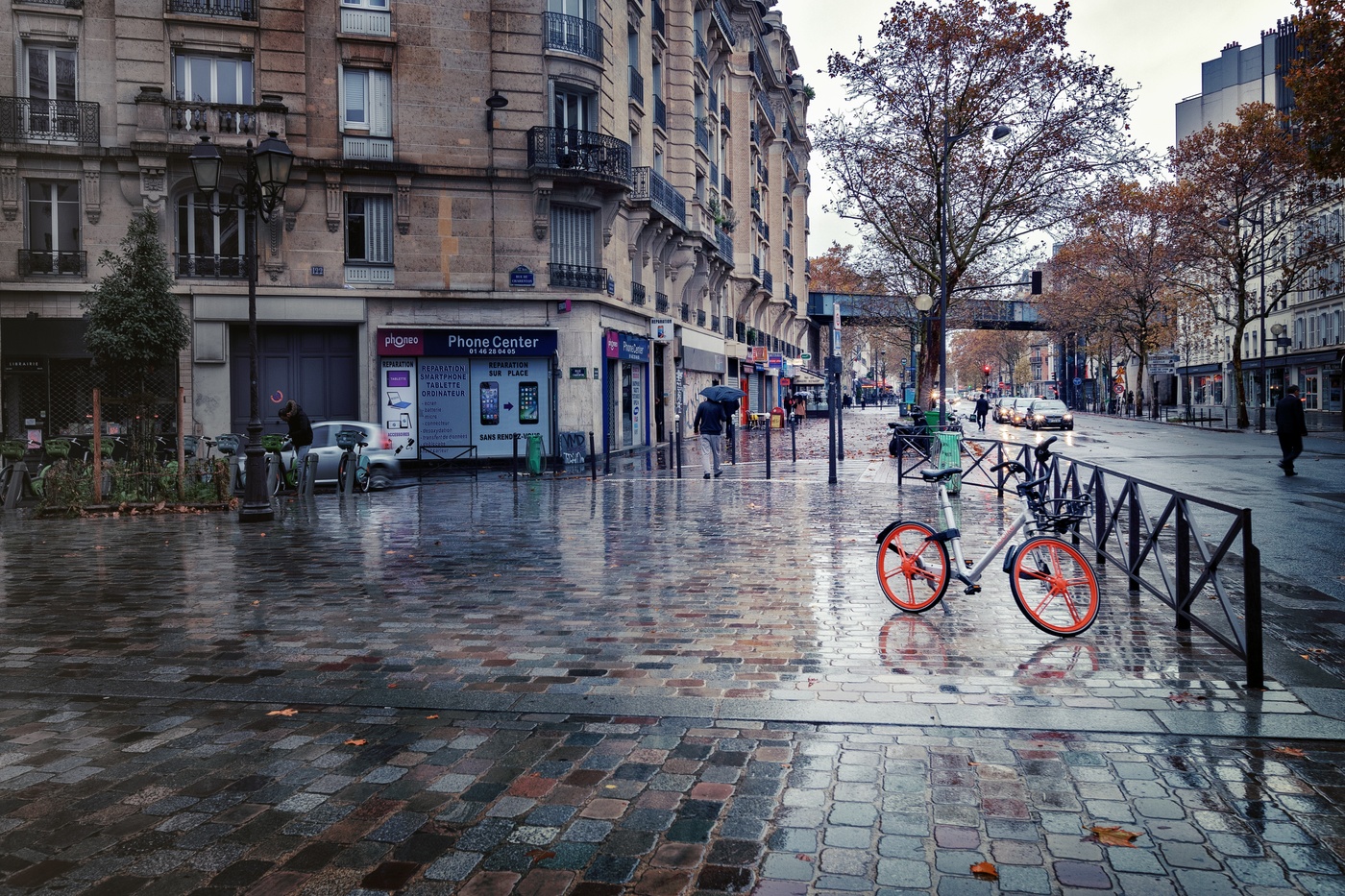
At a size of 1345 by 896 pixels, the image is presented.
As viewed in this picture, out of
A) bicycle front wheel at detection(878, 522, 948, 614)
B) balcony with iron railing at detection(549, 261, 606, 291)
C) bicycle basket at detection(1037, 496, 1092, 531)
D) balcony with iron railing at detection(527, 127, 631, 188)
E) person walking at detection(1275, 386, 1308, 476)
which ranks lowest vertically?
bicycle front wheel at detection(878, 522, 948, 614)

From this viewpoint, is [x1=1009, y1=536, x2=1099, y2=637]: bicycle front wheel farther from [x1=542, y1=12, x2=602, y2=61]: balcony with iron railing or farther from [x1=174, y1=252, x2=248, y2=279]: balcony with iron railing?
[x1=542, y1=12, x2=602, y2=61]: balcony with iron railing

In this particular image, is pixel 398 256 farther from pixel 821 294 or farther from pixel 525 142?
pixel 821 294

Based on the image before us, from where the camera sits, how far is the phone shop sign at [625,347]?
28.4 m

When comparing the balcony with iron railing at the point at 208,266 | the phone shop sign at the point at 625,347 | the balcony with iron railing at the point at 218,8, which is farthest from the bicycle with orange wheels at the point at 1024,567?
the balcony with iron railing at the point at 218,8

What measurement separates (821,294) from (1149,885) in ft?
270

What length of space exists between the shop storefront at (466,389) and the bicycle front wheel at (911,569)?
749 inches

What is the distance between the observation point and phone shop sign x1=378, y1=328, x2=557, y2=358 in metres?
25.4

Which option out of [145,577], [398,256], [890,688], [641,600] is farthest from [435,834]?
[398,256]

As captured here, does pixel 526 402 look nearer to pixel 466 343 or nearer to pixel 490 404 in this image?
pixel 490 404

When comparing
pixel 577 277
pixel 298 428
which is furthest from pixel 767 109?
pixel 298 428

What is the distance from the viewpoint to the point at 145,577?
30.1 feet

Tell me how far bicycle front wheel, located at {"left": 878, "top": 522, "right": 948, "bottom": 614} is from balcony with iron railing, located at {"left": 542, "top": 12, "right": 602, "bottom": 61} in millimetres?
22144

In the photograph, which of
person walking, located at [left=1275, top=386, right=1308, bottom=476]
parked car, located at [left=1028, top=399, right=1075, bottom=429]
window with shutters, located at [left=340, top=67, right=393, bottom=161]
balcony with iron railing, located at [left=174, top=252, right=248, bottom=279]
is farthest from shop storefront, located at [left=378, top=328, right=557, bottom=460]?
parked car, located at [left=1028, top=399, right=1075, bottom=429]

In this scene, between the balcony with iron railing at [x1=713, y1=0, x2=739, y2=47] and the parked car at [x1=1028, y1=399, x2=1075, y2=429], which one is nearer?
the balcony with iron railing at [x1=713, y1=0, x2=739, y2=47]
